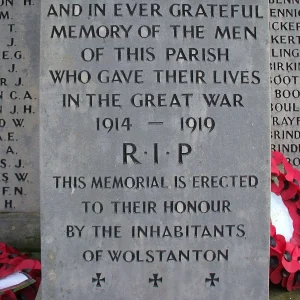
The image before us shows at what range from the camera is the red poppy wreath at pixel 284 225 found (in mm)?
3580

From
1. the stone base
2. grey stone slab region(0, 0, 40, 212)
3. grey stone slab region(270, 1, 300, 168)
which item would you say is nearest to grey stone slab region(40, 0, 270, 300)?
the stone base

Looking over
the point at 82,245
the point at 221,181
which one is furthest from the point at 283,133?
the point at 82,245

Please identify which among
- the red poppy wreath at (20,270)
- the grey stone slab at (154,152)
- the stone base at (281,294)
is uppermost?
the grey stone slab at (154,152)

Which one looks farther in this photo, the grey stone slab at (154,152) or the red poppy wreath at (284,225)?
Answer: the red poppy wreath at (284,225)

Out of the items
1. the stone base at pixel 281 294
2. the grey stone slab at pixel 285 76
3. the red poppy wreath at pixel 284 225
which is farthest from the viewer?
the grey stone slab at pixel 285 76

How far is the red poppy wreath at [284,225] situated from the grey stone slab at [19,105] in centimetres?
228

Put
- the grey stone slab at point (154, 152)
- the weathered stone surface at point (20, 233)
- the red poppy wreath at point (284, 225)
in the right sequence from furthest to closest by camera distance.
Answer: the weathered stone surface at point (20, 233) → the red poppy wreath at point (284, 225) → the grey stone slab at point (154, 152)

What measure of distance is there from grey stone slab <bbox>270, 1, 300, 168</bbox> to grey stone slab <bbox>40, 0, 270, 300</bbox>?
9.50 ft

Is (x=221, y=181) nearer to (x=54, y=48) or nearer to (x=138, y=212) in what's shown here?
(x=138, y=212)

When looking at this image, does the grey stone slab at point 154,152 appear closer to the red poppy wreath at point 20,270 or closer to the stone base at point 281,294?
the stone base at point 281,294

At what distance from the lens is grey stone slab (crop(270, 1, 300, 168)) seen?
18.1ft

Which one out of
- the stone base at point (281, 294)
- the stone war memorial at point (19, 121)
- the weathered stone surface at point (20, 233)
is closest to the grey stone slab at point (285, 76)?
the stone base at point (281, 294)

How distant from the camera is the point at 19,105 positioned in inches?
184

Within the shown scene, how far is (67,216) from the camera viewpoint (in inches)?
112
